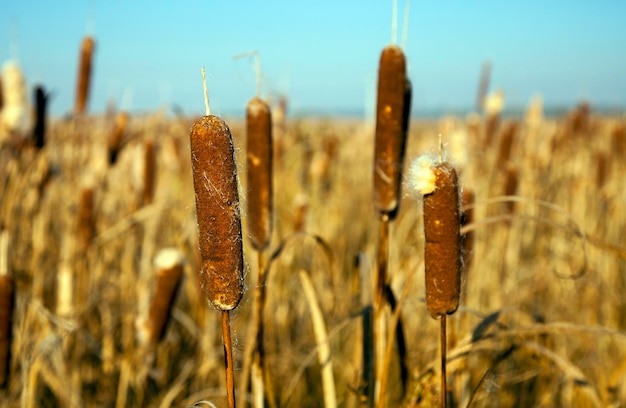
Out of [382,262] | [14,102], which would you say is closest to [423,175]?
[382,262]

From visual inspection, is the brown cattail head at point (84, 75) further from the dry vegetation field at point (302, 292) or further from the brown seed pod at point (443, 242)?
the brown seed pod at point (443, 242)

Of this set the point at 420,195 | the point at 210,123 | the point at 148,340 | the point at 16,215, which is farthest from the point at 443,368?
the point at 16,215

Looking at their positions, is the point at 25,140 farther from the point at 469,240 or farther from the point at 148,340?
the point at 469,240

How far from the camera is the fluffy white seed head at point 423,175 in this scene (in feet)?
3.23

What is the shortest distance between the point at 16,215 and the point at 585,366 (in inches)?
121

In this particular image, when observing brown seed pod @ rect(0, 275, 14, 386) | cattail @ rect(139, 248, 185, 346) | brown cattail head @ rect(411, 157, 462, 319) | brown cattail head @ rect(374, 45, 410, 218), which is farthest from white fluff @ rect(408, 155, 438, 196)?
brown seed pod @ rect(0, 275, 14, 386)

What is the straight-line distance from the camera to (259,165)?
1.45 metres

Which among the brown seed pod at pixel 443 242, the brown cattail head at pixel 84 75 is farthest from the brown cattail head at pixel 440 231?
the brown cattail head at pixel 84 75

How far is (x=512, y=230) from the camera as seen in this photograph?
4195 mm

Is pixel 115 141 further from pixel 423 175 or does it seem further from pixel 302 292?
pixel 423 175

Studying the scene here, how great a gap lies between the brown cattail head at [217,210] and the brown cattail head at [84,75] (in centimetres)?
246

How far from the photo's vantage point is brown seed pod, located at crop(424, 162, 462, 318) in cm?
98

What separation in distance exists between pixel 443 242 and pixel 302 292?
2717 millimetres

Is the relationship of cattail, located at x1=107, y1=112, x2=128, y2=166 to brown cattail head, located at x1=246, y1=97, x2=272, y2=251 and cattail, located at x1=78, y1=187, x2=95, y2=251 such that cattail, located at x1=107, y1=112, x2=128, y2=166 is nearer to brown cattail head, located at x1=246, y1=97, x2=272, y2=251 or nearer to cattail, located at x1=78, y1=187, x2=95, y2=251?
cattail, located at x1=78, y1=187, x2=95, y2=251
